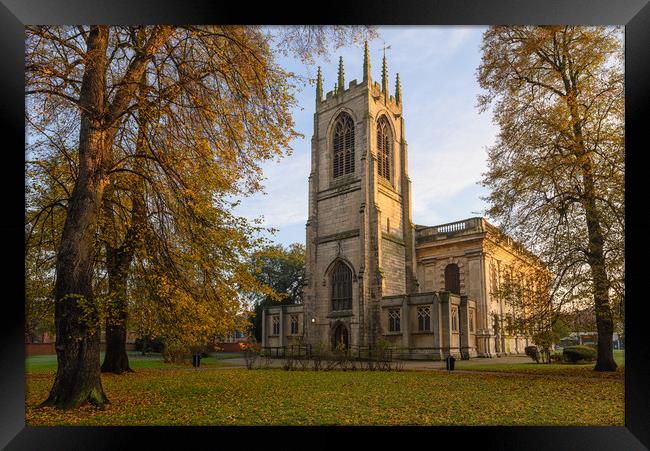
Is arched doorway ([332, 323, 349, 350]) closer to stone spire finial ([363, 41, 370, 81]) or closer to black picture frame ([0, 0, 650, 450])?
stone spire finial ([363, 41, 370, 81])

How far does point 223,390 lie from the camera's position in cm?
955

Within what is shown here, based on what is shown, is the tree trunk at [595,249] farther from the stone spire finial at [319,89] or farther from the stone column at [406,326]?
the stone spire finial at [319,89]

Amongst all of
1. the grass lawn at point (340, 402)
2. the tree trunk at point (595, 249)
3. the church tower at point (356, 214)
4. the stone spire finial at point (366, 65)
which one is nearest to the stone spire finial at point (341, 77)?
the church tower at point (356, 214)

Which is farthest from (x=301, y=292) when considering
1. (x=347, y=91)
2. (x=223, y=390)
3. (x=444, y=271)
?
(x=223, y=390)

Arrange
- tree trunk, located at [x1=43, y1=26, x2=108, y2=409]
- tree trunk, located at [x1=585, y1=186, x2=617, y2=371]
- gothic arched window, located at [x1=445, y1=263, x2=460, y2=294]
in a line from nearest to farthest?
tree trunk, located at [x1=43, y1=26, x2=108, y2=409] < tree trunk, located at [x1=585, y1=186, x2=617, y2=371] < gothic arched window, located at [x1=445, y1=263, x2=460, y2=294]

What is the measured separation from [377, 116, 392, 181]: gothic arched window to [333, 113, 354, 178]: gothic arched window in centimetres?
147

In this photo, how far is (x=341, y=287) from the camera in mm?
24484

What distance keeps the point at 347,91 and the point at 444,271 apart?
1065cm

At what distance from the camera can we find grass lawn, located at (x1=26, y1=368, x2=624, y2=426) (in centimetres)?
699

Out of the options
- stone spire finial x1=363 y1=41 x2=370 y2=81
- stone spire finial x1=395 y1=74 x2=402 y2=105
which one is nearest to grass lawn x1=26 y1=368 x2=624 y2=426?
stone spire finial x1=363 y1=41 x2=370 y2=81

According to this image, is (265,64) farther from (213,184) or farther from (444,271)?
(444,271)

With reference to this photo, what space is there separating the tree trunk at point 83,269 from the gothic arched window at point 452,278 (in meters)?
20.5

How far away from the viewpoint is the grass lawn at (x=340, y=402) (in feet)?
22.9
